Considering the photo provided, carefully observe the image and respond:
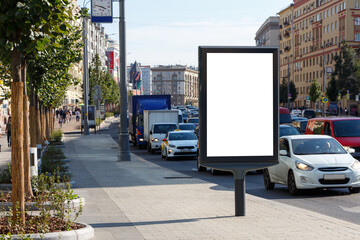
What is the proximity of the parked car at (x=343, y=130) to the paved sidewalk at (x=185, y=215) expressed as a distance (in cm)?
792

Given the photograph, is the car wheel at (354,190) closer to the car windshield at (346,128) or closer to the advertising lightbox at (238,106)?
the advertising lightbox at (238,106)

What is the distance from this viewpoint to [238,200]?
1091 centimetres

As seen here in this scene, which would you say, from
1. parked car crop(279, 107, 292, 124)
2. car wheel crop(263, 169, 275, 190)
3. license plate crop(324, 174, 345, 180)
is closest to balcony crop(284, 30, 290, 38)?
parked car crop(279, 107, 292, 124)

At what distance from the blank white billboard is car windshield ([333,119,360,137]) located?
14966 millimetres

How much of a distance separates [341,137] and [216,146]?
15.3 m

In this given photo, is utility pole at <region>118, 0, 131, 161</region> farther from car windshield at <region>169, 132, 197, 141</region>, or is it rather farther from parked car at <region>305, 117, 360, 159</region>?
parked car at <region>305, 117, 360, 159</region>

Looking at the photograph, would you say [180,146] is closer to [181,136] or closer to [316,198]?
[181,136]

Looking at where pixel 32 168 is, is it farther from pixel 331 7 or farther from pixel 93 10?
pixel 331 7

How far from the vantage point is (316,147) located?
54.5ft

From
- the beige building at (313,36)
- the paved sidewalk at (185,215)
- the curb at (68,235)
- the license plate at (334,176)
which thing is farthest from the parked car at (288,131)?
the beige building at (313,36)

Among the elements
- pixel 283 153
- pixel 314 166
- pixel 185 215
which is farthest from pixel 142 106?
pixel 185 215

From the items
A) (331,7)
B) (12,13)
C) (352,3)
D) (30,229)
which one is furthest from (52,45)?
(331,7)

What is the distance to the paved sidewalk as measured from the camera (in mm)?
9266

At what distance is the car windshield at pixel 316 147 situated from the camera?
1648 centimetres
